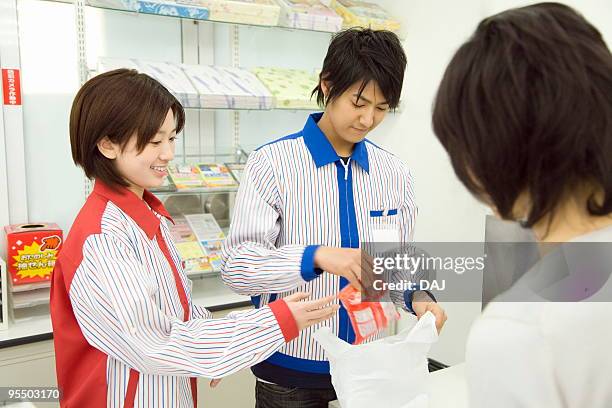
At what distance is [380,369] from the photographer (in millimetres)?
1346

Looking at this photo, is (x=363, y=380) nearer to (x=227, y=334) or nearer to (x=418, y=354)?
(x=418, y=354)

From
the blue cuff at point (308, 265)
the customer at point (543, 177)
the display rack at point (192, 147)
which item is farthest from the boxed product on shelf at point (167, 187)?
the customer at point (543, 177)

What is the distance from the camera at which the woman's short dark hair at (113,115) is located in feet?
4.12

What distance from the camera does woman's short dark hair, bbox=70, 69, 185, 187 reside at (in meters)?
1.26

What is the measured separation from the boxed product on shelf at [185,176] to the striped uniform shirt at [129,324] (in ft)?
4.05

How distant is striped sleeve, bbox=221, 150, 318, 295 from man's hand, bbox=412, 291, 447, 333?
0.36m

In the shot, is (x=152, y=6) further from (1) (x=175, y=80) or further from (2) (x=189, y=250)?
(2) (x=189, y=250)

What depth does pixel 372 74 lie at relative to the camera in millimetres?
1558

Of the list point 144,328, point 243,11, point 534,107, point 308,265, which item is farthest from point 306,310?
point 243,11

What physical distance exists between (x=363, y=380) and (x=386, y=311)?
212mm

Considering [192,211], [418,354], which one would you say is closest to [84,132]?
[418,354]

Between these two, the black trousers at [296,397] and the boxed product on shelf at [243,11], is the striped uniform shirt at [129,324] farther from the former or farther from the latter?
the boxed product on shelf at [243,11]

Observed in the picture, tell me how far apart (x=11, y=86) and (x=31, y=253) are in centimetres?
79

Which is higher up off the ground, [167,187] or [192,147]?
[192,147]
